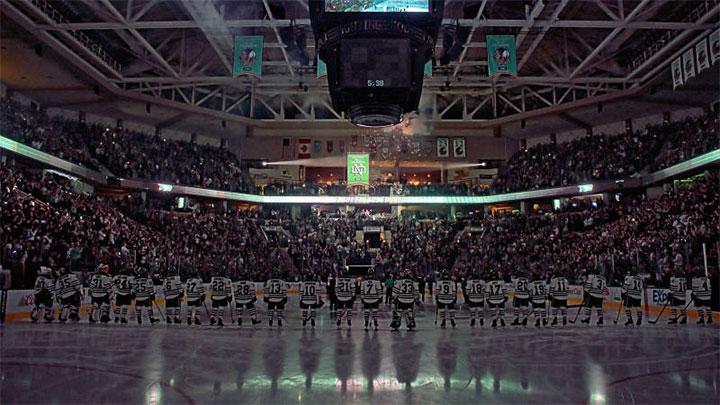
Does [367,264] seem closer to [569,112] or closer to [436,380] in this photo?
[569,112]

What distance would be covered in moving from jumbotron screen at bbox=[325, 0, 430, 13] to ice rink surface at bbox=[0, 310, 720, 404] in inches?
197

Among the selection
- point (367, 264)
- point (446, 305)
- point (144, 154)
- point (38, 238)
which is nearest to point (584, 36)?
point (367, 264)

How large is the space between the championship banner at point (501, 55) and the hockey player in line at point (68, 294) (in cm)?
1482

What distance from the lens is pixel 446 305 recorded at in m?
12.2

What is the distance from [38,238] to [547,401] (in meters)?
16.8

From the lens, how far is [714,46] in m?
17.8

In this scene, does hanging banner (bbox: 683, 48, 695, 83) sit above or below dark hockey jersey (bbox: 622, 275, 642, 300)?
above

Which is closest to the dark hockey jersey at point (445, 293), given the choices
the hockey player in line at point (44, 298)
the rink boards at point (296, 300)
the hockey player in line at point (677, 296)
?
the rink boards at point (296, 300)

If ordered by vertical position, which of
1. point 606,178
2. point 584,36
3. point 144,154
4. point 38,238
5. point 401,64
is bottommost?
point 38,238

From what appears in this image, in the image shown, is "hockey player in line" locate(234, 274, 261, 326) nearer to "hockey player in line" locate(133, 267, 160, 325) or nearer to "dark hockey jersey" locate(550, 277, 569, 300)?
"hockey player in line" locate(133, 267, 160, 325)

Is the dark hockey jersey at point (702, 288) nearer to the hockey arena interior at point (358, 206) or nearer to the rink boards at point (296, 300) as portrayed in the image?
the hockey arena interior at point (358, 206)

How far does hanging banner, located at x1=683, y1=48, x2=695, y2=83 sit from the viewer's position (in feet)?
64.3

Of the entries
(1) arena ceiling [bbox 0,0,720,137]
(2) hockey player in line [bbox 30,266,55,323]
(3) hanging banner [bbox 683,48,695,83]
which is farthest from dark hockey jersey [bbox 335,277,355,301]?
(3) hanging banner [bbox 683,48,695,83]

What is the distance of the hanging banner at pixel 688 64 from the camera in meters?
19.6
